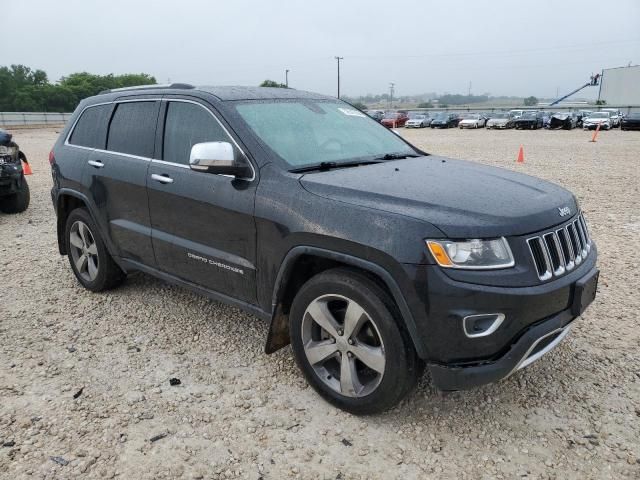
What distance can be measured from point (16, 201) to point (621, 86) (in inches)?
3284

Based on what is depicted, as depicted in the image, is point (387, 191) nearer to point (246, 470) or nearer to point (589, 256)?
point (589, 256)

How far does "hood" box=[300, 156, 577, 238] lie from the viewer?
2500 millimetres

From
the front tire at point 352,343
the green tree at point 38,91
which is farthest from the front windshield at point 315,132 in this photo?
the green tree at point 38,91

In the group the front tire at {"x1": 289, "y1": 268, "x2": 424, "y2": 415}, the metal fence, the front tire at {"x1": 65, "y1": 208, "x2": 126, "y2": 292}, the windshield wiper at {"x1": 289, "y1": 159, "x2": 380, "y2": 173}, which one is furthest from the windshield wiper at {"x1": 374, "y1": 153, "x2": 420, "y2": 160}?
the metal fence

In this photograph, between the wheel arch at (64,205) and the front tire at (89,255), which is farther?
the wheel arch at (64,205)

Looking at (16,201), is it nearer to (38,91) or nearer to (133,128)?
(133,128)

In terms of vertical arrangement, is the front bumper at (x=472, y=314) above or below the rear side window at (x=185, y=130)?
below

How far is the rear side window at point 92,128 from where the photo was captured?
14.6ft

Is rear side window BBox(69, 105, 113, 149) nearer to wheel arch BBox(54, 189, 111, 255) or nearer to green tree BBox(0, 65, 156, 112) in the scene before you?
wheel arch BBox(54, 189, 111, 255)

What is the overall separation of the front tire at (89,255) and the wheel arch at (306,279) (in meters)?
2.11

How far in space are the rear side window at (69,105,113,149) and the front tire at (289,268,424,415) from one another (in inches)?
102

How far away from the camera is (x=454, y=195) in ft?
8.93

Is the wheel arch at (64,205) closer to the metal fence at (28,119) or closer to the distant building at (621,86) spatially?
the metal fence at (28,119)

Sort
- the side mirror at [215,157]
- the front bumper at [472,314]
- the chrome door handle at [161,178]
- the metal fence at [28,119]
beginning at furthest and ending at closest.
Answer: the metal fence at [28,119], the chrome door handle at [161,178], the side mirror at [215,157], the front bumper at [472,314]
